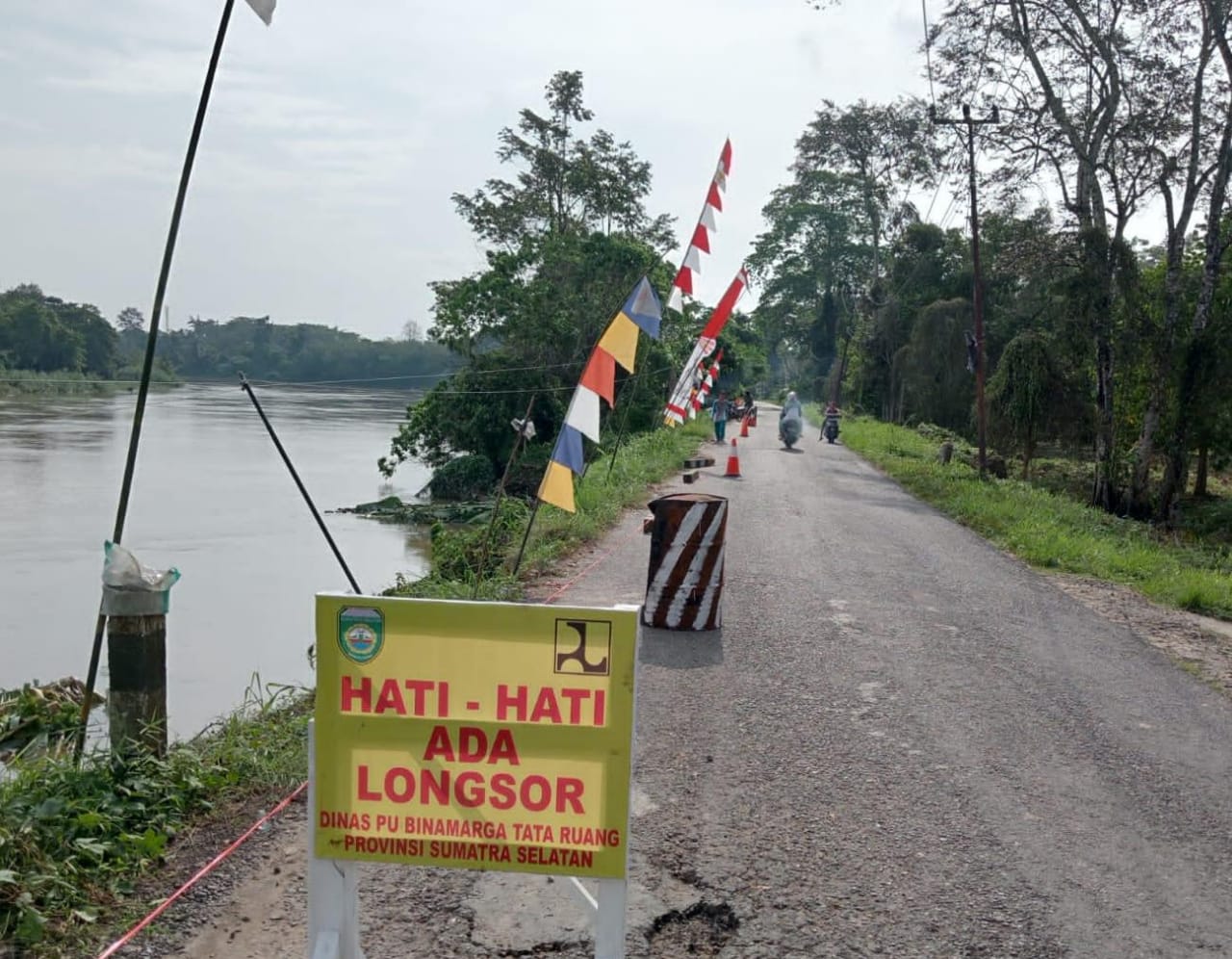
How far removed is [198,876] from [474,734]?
5.56 feet

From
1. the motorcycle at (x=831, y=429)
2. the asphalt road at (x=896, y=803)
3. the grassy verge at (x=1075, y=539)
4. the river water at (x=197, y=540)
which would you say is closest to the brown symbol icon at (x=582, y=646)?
the asphalt road at (x=896, y=803)

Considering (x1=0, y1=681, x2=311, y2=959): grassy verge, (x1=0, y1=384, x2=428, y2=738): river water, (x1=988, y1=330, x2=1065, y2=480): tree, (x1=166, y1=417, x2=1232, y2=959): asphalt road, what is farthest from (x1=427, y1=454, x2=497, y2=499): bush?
(x1=0, y1=681, x2=311, y2=959): grassy verge

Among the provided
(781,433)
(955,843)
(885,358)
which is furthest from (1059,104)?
(885,358)

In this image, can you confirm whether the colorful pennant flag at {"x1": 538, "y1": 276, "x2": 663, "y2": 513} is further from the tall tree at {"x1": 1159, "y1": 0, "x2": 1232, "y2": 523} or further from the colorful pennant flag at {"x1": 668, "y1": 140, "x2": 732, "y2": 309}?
the tall tree at {"x1": 1159, "y1": 0, "x2": 1232, "y2": 523}

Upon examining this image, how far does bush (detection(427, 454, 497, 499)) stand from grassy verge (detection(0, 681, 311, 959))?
26.5 meters

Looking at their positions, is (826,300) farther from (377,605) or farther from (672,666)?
(377,605)

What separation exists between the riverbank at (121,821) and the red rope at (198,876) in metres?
0.06

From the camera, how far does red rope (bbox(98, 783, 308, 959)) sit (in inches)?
146

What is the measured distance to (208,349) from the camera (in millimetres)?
85312

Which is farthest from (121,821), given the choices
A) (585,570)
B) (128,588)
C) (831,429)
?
(831,429)

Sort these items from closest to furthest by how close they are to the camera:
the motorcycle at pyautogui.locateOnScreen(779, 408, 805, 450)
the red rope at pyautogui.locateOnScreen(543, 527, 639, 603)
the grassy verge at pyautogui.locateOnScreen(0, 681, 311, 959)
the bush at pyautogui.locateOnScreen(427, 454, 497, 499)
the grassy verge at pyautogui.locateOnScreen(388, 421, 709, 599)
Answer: the grassy verge at pyautogui.locateOnScreen(0, 681, 311, 959), the red rope at pyautogui.locateOnScreen(543, 527, 639, 603), the grassy verge at pyautogui.locateOnScreen(388, 421, 709, 599), the motorcycle at pyautogui.locateOnScreen(779, 408, 805, 450), the bush at pyautogui.locateOnScreen(427, 454, 497, 499)

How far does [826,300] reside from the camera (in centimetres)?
6712

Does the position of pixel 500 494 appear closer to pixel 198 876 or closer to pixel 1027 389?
pixel 198 876

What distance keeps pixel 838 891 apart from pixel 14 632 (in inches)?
514
